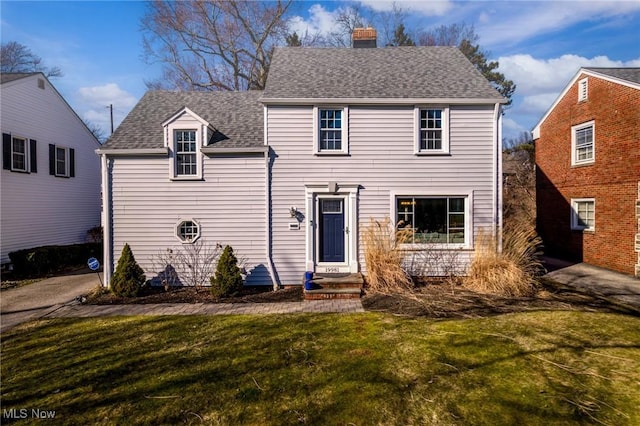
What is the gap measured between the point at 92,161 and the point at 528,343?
19626 millimetres

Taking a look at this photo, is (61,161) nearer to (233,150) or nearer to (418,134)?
(233,150)

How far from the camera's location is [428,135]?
32.4 feet

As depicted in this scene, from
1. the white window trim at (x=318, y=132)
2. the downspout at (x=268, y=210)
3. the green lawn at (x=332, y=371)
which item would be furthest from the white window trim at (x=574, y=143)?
the downspout at (x=268, y=210)

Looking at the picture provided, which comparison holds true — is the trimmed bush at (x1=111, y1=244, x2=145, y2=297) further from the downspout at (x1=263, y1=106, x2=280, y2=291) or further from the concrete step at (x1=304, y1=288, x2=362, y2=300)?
the concrete step at (x1=304, y1=288, x2=362, y2=300)

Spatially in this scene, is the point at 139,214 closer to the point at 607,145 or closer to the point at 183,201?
the point at 183,201

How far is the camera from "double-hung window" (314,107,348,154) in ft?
31.9

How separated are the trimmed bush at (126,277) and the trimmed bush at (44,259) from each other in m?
5.44

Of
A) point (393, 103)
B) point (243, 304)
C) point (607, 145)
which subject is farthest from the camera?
point (607, 145)

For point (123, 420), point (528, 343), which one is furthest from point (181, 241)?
point (528, 343)

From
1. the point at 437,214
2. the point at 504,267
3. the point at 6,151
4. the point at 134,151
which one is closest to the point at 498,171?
the point at 437,214

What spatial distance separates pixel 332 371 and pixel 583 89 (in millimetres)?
14476

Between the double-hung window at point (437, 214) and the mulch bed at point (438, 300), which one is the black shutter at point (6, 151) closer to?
the mulch bed at point (438, 300)

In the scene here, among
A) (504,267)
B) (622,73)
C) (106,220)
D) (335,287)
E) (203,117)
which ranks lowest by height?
(335,287)

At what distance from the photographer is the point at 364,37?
509 inches
